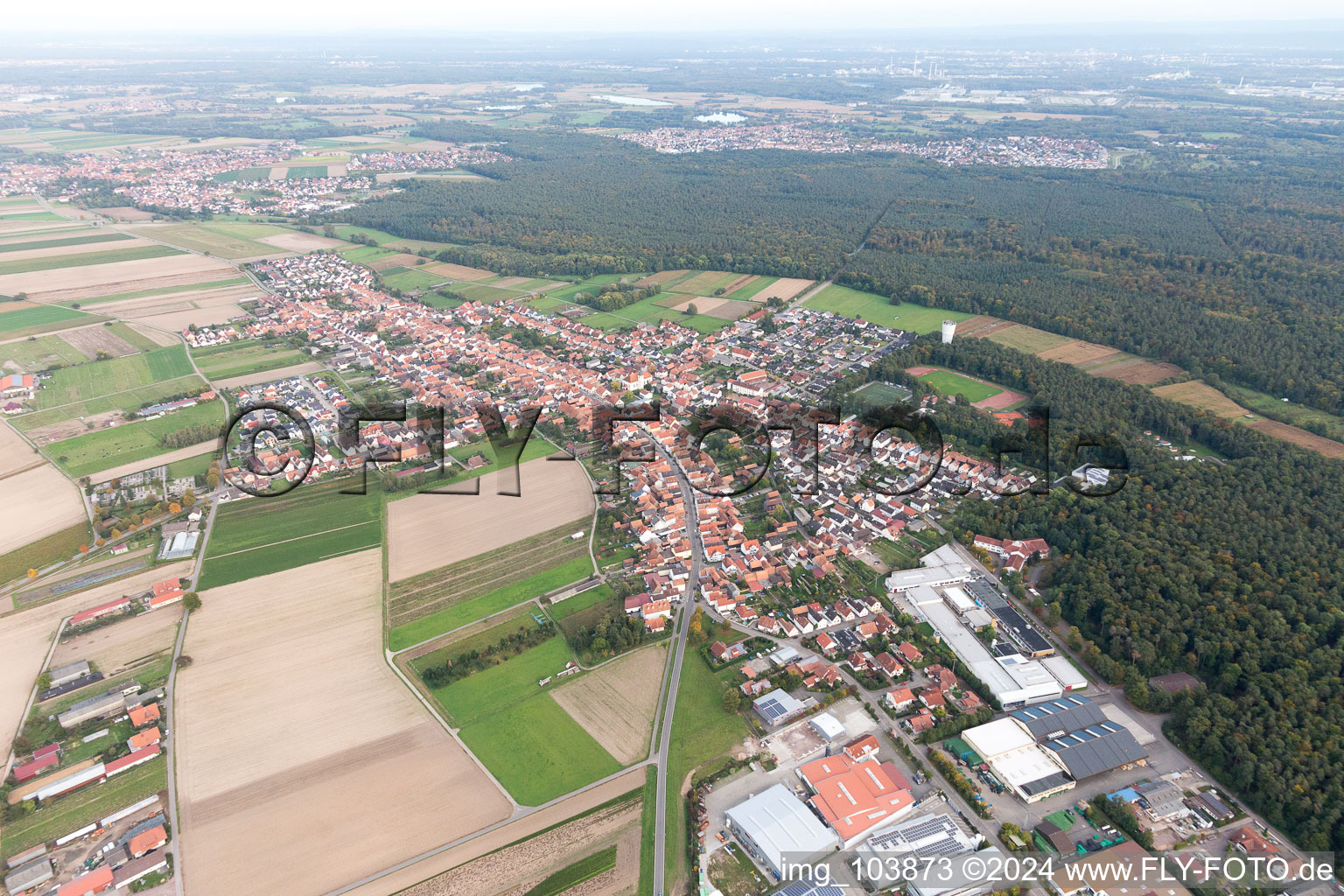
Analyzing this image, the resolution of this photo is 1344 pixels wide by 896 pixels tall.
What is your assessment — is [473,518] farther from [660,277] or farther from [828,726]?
[660,277]

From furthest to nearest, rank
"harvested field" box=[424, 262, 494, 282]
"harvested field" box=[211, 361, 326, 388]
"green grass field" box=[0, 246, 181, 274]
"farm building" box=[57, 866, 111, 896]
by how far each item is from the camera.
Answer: "harvested field" box=[424, 262, 494, 282], "green grass field" box=[0, 246, 181, 274], "harvested field" box=[211, 361, 326, 388], "farm building" box=[57, 866, 111, 896]

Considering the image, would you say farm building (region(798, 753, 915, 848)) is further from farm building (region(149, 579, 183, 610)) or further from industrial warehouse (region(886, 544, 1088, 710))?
farm building (region(149, 579, 183, 610))

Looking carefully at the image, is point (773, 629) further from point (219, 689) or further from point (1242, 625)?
point (219, 689)

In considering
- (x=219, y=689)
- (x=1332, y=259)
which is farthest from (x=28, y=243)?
(x=1332, y=259)

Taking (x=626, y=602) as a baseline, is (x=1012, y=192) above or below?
above

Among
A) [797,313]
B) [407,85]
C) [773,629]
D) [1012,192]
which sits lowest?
[773,629]

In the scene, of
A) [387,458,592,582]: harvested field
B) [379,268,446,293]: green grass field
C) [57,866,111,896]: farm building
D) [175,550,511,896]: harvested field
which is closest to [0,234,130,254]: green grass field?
[379,268,446,293]: green grass field
